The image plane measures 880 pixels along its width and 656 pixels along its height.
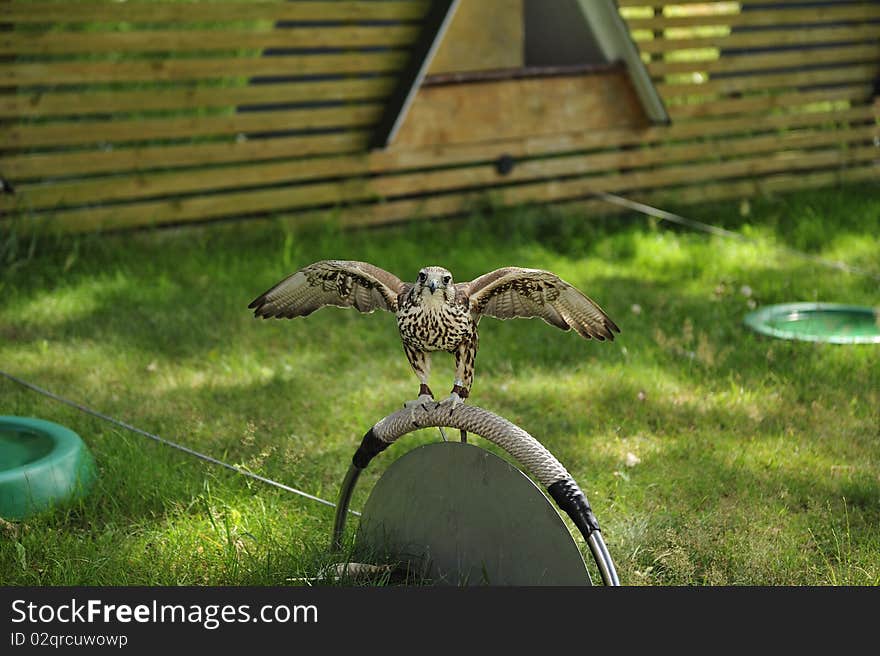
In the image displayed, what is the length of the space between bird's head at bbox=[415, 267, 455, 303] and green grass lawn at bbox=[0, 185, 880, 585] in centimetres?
85

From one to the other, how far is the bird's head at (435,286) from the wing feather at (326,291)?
0.14m

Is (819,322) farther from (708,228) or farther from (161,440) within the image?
(161,440)

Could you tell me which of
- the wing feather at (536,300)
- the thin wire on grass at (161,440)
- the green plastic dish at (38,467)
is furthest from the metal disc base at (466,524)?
the green plastic dish at (38,467)

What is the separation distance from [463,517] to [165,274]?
3539 mm

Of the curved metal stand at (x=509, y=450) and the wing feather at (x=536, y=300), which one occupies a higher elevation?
Answer: the wing feather at (x=536, y=300)

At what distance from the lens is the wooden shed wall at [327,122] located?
590 cm

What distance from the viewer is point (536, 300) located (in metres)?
2.41

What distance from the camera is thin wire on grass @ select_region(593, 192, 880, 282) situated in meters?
5.84

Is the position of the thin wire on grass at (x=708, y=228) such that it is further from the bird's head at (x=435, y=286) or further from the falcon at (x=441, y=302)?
the bird's head at (x=435, y=286)

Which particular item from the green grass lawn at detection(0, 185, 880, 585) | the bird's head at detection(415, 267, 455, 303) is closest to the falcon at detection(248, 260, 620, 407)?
the bird's head at detection(415, 267, 455, 303)

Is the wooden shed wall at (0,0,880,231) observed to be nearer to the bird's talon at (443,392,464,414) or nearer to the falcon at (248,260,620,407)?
the falcon at (248,260,620,407)

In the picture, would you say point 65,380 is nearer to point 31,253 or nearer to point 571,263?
point 31,253

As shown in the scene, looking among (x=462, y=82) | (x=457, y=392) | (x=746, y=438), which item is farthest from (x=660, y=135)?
(x=457, y=392)

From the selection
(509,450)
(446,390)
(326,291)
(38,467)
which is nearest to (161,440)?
(38,467)
